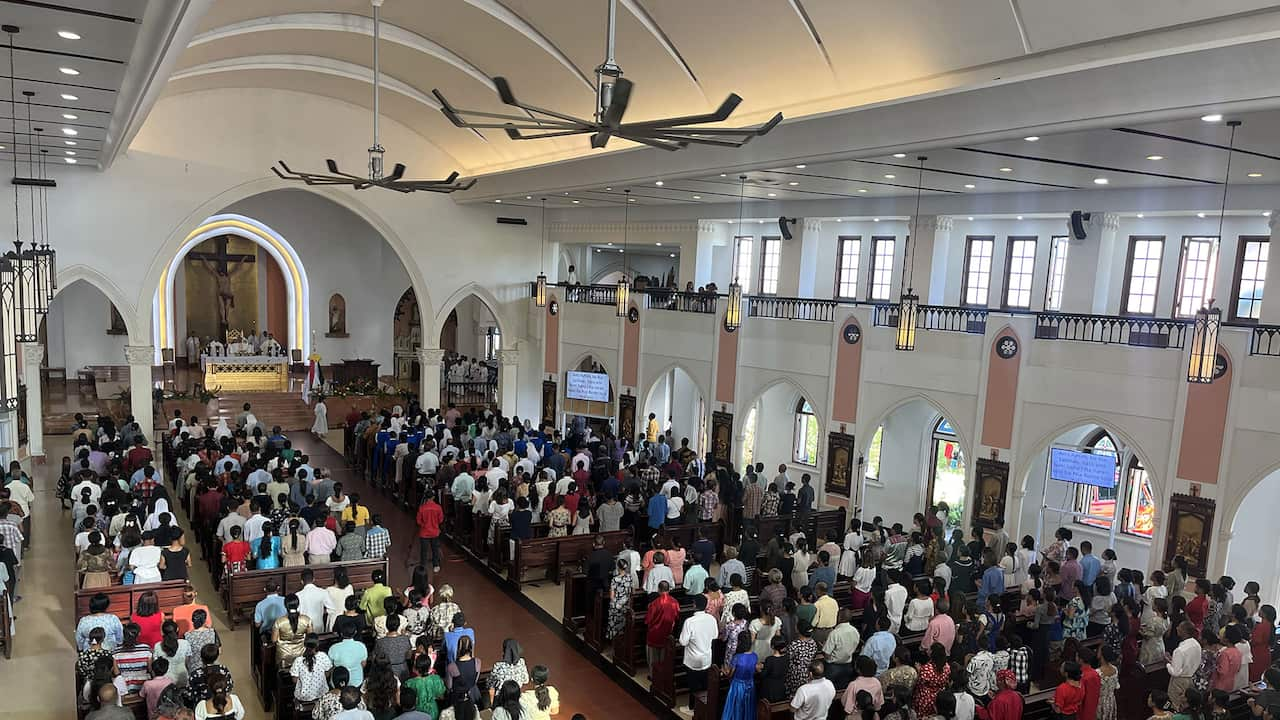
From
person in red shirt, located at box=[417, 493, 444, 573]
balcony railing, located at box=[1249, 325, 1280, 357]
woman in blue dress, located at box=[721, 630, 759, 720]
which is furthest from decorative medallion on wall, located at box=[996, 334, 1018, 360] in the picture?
person in red shirt, located at box=[417, 493, 444, 573]

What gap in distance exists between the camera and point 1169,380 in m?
11.8

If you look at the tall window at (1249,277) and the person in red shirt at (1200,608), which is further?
the tall window at (1249,277)

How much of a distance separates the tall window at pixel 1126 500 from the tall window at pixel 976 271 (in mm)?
3659

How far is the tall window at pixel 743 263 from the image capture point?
21.0m

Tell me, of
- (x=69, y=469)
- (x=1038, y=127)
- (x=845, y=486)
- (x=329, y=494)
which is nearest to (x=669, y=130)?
(x=1038, y=127)

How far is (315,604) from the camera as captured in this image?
855 centimetres

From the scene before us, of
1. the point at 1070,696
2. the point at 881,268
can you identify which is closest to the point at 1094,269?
the point at 881,268

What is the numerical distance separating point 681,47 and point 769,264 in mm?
8810

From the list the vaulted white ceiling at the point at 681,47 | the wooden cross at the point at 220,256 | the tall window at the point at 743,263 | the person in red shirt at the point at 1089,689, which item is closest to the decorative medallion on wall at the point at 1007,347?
→ the vaulted white ceiling at the point at 681,47

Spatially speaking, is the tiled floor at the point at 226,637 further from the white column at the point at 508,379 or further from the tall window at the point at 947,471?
the white column at the point at 508,379

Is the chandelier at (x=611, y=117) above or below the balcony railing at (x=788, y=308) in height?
above

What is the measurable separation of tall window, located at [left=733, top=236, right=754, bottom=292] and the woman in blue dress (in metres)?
14.2

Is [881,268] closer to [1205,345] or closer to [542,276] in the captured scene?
[542,276]

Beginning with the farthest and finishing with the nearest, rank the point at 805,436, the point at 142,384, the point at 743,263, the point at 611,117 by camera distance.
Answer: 1. the point at 743,263
2. the point at 805,436
3. the point at 142,384
4. the point at 611,117
